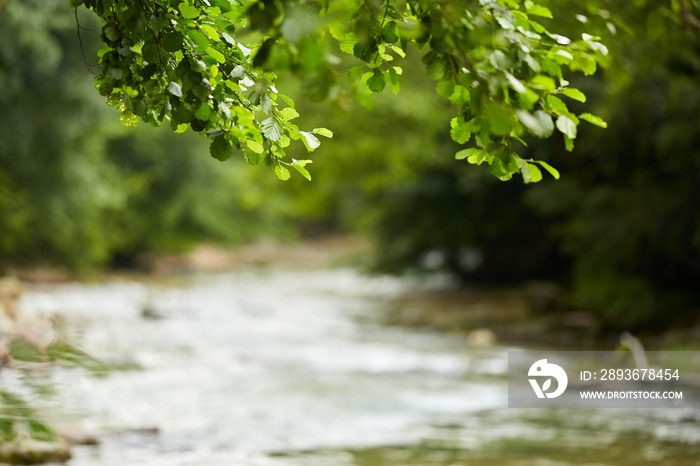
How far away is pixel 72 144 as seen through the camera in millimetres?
19141

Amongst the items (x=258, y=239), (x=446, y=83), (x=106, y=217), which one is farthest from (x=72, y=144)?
(x=258, y=239)

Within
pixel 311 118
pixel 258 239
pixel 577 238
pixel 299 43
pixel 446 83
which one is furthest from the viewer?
pixel 258 239

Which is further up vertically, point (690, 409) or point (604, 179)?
point (604, 179)

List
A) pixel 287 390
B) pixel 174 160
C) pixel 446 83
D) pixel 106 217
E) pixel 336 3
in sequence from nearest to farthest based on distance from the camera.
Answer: pixel 336 3 → pixel 446 83 → pixel 287 390 → pixel 106 217 → pixel 174 160

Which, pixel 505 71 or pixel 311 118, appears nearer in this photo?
pixel 505 71

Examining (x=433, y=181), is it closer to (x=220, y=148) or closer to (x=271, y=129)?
(x=271, y=129)

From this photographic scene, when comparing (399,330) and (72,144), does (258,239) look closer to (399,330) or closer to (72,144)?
(72,144)

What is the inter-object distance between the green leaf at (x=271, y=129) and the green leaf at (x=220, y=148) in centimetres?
14

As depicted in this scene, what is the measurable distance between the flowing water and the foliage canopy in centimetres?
192

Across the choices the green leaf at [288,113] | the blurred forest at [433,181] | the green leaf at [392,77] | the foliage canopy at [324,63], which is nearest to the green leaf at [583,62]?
the foliage canopy at [324,63]

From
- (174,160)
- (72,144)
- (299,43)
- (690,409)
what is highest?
(174,160)

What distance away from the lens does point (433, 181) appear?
1991 centimetres

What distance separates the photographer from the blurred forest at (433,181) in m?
11.7

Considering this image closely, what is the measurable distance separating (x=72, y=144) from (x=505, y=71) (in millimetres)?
19040
